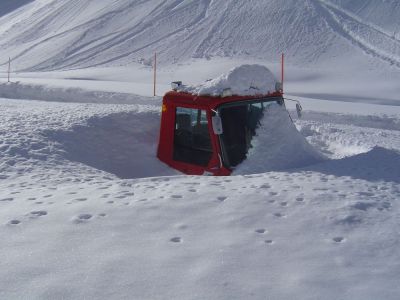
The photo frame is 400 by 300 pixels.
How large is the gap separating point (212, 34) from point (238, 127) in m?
18.1

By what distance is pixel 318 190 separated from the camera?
5.97 m

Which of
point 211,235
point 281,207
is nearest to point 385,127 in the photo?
point 281,207

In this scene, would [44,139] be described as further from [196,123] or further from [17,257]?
[17,257]

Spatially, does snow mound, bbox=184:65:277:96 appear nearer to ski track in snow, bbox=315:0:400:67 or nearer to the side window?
the side window

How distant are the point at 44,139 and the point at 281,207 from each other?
468 cm

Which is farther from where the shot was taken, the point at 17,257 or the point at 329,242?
the point at 329,242

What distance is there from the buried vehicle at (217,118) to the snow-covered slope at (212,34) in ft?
50.1

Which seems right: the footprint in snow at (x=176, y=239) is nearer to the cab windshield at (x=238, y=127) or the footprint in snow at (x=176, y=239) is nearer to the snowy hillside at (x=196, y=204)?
the snowy hillside at (x=196, y=204)

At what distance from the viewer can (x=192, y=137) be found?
870 cm

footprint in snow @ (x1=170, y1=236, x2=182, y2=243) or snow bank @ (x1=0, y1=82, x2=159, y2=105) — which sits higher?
snow bank @ (x1=0, y1=82, x2=159, y2=105)

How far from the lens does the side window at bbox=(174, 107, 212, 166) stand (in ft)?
27.7

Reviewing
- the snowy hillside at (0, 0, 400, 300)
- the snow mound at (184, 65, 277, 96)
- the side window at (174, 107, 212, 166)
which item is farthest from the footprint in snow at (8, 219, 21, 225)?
the snow mound at (184, 65, 277, 96)

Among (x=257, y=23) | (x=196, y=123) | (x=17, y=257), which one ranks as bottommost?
(x=17, y=257)

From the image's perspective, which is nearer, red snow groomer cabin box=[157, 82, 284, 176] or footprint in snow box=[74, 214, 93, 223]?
footprint in snow box=[74, 214, 93, 223]
